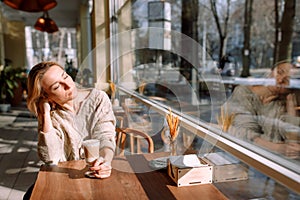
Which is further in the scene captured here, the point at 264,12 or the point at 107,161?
the point at 264,12

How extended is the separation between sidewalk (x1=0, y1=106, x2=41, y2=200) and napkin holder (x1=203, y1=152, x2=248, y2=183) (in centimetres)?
176

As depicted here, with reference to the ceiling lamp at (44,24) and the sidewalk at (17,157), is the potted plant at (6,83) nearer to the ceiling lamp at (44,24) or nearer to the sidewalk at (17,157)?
the sidewalk at (17,157)

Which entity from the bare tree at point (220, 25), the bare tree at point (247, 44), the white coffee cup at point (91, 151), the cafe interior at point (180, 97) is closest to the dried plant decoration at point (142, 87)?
the cafe interior at point (180, 97)

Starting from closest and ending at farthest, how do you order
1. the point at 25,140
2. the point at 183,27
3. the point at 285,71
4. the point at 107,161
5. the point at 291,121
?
1. the point at 107,161
2. the point at 291,121
3. the point at 285,71
4. the point at 25,140
5. the point at 183,27

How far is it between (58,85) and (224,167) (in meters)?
0.85

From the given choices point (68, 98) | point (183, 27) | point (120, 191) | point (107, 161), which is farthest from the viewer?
point (183, 27)

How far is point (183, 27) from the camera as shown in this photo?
14.7ft

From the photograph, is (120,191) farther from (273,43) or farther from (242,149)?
(273,43)

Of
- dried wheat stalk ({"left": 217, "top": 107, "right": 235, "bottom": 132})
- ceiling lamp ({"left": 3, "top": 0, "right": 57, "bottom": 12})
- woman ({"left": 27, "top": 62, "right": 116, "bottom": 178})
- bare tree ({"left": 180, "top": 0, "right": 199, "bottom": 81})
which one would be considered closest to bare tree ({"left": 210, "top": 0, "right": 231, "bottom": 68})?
bare tree ({"left": 180, "top": 0, "right": 199, "bottom": 81})

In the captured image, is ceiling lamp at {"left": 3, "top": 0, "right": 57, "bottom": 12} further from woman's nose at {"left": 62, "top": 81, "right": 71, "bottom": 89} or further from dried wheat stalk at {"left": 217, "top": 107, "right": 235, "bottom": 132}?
dried wheat stalk at {"left": 217, "top": 107, "right": 235, "bottom": 132}

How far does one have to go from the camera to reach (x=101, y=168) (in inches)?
46.1

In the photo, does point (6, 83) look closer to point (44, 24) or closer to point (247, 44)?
point (44, 24)

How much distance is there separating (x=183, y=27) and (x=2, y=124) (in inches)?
142

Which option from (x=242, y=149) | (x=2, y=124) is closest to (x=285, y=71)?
(x=242, y=149)
